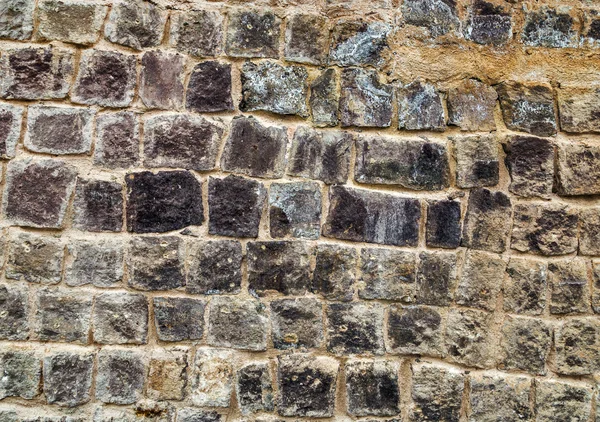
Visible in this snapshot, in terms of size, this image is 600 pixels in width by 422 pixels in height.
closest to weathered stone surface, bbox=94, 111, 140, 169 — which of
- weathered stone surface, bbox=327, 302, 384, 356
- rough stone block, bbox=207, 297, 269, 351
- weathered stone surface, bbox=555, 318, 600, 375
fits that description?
rough stone block, bbox=207, 297, 269, 351

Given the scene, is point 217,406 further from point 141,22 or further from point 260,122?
point 141,22

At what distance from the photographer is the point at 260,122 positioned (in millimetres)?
2863

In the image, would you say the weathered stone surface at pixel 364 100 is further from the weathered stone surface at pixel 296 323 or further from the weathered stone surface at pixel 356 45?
the weathered stone surface at pixel 296 323

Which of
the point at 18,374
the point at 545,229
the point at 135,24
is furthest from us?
the point at 545,229

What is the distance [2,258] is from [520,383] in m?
2.33

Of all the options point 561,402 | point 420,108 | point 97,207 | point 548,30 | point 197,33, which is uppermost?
point 548,30

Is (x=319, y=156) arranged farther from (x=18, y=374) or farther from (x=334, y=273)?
(x=18, y=374)

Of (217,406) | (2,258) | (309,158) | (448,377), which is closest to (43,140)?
(2,258)

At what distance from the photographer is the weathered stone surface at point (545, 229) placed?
2.92 metres

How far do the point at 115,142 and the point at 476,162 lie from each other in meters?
1.61

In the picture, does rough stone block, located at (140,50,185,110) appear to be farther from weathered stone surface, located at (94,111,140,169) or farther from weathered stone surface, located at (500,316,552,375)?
weathered stone surface, located at (500,316,552,375)

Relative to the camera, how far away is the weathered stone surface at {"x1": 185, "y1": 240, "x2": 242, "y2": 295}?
9.12 feet

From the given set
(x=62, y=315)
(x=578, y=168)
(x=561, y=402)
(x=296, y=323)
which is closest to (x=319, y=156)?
(x=296, y=323)

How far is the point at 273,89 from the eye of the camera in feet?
9.40
